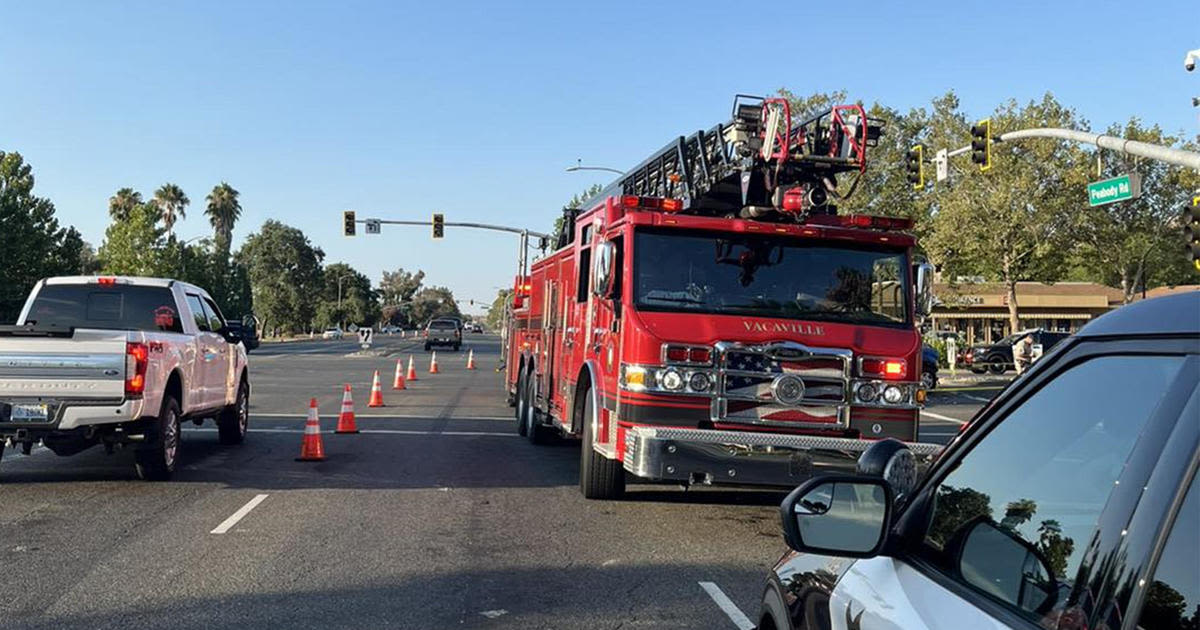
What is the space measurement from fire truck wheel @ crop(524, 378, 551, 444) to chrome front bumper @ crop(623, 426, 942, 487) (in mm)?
6178

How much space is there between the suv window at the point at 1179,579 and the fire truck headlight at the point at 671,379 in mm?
7071

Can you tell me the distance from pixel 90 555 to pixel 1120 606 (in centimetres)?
749

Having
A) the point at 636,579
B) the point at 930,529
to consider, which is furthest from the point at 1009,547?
the point at 636,579

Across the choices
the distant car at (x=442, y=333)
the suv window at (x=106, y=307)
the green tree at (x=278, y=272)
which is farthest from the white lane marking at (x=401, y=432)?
the green tree at (x=278, y=272)

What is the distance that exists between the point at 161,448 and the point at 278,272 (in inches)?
4285

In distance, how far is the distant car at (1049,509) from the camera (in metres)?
1.74

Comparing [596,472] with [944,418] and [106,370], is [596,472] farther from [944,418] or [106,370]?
[944,418]

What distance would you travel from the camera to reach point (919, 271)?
9547 millimetres

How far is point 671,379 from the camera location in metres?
8.79

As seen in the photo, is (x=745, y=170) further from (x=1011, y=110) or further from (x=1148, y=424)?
(x=1011, y=110)

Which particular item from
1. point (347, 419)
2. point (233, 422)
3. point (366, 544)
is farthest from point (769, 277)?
point (347, 419)

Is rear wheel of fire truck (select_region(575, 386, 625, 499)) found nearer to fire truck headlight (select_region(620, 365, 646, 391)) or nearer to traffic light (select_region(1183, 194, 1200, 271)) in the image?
fire truck headlight (select_region(620, 365, 646, 391))

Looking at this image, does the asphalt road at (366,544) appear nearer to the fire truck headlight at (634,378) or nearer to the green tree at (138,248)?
the fire truck headlight at (634,378)

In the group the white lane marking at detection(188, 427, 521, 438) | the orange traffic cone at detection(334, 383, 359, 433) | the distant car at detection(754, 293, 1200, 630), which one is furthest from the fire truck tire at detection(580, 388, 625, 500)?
the distant car at detection(754, 293, 1200, 630)
